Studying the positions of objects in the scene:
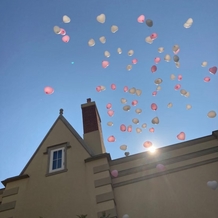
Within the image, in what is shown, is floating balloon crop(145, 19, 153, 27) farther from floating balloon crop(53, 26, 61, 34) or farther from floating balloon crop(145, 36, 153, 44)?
floating balloon crop(53, 26, 61, 34)

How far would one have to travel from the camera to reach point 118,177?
8227 millimetres

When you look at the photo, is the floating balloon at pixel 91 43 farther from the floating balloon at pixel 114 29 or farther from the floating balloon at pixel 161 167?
the floating balloon at pixel 161 167

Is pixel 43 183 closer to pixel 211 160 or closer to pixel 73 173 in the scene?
pixel 73 173

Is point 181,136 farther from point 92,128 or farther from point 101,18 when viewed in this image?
point 101,18

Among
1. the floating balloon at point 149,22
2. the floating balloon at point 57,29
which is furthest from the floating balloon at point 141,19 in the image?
the floating balloon at point 57,29

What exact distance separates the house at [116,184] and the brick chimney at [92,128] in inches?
34.0

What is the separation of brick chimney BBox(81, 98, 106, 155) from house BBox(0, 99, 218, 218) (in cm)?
86

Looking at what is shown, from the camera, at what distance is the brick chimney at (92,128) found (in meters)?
9.95

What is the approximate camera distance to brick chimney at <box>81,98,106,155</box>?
9953mm

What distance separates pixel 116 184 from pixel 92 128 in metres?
3.18

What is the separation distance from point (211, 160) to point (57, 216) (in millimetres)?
5266

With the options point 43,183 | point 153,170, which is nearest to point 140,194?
point 153,170

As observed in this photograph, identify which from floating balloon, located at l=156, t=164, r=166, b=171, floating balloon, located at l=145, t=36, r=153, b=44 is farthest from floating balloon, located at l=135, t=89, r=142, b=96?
floating balloon, located at l=156, t=164, r=166, b=171

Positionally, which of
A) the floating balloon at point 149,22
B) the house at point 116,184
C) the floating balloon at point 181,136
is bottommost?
the house at point 116,184
